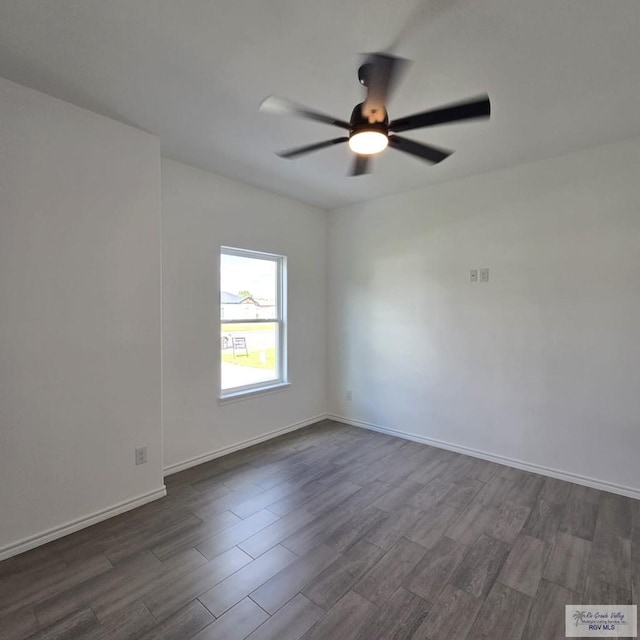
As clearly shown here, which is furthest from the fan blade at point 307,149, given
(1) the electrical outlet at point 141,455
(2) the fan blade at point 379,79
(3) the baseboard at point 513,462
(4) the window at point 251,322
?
(3) the baseboard at point 513,462

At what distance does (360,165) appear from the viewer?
221cm

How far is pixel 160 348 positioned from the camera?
8.66 feet

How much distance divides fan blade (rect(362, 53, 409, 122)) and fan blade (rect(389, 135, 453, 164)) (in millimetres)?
233

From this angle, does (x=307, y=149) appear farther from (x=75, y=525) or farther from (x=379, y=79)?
(x=75, y=525)

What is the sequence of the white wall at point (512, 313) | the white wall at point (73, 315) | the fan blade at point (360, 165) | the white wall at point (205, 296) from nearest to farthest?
the white wall at point (73, 315) < the fan blade at point (360, 165) < the white wall at point (512, 313) < the white wall at point (205, 296)

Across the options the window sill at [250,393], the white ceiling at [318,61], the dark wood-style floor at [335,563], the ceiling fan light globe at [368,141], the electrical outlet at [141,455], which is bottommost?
the dark wood-style floor at [335,563]

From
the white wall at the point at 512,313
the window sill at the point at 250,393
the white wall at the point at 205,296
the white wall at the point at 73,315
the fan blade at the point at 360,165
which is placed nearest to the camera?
the white wall at the point at 73,315

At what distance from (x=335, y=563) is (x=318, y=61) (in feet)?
8.76

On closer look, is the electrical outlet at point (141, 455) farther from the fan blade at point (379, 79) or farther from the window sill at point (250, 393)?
the fan blade at point (379, 79)

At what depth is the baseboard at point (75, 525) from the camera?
1992 millimetres

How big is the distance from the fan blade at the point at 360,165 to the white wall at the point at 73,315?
1.46m

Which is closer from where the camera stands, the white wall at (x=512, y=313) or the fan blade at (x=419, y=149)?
the fan blade at (x=419, y=149)

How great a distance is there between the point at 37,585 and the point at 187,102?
9.11 feet

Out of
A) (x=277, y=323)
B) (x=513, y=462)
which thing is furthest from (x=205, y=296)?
(x=513, y=462)
